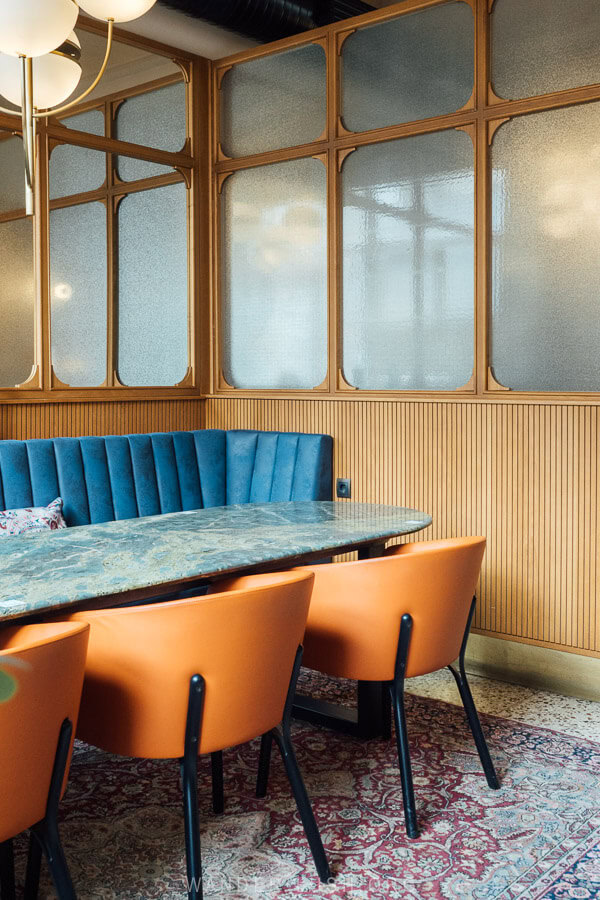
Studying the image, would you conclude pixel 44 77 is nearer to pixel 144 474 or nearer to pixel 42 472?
pixel 42 472

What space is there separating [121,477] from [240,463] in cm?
71

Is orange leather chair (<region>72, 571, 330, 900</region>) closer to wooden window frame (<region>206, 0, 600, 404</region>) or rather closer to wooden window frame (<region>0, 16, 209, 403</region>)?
wooden window frame (<region>206, 0, 600, 404</region>)

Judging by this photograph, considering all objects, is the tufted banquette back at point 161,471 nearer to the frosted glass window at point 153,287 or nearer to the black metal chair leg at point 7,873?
the frosted glass window at point 153,287

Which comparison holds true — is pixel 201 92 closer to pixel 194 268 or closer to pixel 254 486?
pixel 194 268

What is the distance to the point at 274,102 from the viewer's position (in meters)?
5.11

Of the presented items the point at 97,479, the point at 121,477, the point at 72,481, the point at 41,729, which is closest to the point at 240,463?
the point at 121,477

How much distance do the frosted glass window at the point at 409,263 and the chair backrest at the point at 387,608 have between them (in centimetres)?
179

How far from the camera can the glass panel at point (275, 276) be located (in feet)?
16.3

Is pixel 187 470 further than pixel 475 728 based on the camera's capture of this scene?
Yes

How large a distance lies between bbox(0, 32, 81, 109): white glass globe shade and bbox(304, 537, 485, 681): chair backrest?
5.67 ft

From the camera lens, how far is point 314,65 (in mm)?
4938

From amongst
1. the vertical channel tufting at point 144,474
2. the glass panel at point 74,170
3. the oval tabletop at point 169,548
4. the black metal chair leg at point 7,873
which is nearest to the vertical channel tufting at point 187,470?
the vertical channel tufting at point 144,474

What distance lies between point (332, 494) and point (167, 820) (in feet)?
7.68

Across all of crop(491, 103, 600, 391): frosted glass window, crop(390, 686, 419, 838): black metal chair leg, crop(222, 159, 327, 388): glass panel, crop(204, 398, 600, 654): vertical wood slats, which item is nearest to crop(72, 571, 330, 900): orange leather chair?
crop(390, 686, 419, 838): black metal chair leg
